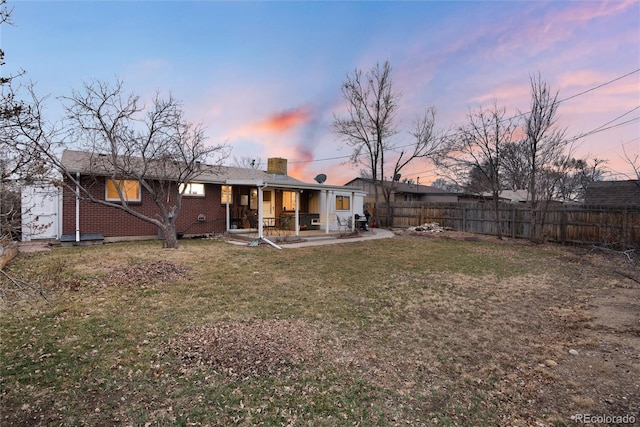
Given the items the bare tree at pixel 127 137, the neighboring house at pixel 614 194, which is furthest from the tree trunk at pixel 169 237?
the neighboring house at pixel 614 194

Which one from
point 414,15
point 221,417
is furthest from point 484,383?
point 414,15

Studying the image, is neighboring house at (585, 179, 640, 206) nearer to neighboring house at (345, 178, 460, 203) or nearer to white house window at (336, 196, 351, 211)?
white house window at (336, 196, 351, 211)

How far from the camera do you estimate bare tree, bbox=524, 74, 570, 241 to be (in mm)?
13141

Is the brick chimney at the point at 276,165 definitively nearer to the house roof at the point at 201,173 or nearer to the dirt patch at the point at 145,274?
the house roof at the point at 201,173

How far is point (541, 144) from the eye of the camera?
13680 millimetres

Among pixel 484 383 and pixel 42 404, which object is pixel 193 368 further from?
pixel 484 383

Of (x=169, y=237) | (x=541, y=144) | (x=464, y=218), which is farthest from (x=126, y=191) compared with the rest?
(x=541, y=144)

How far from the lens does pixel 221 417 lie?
7.97ft

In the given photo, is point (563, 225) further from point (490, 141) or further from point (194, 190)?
point (194, 190)

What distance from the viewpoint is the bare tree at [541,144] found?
1314cm

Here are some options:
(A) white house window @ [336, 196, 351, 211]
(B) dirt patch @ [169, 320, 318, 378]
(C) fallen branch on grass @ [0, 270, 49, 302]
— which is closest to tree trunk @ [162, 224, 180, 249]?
(B) dirt patch @ [169, 320, 318, 378]

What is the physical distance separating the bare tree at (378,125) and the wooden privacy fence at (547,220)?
2396mm

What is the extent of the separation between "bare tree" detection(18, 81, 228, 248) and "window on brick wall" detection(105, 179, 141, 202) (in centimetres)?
20

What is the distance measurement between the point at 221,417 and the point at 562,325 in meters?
4.95
